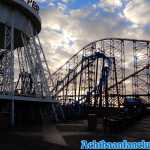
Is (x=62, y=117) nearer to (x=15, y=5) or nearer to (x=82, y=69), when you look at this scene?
(x=15, y=5)

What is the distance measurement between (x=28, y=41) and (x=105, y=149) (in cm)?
2954

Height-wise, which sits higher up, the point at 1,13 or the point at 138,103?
the point at 1,13

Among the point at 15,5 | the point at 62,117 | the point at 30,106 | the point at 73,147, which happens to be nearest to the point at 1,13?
the point at 15,5

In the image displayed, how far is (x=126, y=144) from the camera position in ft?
62.2

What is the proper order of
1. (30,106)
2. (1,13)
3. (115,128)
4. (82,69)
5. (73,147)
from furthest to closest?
(82,69) < (30,106) < (1,13) < (115,128) < (73,147)

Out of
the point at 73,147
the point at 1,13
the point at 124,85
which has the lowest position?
the point at 73,147

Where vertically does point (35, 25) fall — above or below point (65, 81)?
above

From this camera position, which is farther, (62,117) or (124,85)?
(124,85)

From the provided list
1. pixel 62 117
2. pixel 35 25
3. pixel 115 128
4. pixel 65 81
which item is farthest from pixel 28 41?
pixel 65 81

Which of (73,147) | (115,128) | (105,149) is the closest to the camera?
(105,149)

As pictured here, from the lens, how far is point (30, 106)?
4125 cm

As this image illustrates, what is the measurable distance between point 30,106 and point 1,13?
11112mm

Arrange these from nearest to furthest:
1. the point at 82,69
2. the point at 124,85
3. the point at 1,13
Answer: the point at 1,13 → the point at 82,69 → the point at 124,85

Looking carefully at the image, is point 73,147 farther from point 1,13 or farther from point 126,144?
point 1,13
